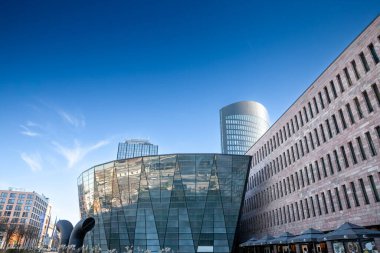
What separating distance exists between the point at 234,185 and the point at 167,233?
47.6 ft

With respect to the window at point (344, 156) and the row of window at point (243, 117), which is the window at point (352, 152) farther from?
the row of window at point (243, 117)

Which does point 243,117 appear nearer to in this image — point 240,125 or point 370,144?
point 240,125

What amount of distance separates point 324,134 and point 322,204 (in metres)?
8.98

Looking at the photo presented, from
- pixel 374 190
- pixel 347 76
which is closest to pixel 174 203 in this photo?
pixel 374 190

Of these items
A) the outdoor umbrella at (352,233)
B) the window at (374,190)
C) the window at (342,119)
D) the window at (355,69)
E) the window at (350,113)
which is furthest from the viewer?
the window at (342,119)

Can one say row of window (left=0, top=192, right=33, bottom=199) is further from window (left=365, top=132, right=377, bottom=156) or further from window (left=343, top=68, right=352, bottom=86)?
window (left=365, top=132, right=377, bottom=156)

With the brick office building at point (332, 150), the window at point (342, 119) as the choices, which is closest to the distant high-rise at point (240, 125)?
the brick office building at point (332, 150)

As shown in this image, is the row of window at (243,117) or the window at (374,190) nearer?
the window at (374,190)

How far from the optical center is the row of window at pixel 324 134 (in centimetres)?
2764

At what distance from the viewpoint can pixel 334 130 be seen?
33.2m

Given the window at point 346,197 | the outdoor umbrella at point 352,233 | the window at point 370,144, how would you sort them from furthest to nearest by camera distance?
the window at point 346,197 < the window at point 370,144 < the outdoor umbrella at point 352,233

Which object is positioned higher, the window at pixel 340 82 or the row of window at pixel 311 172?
the window at pixel 340 82

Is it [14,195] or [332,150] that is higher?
[14,195]

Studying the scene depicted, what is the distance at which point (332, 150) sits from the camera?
33.4 meters
